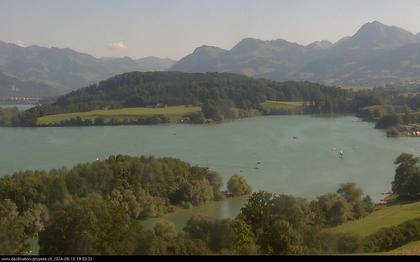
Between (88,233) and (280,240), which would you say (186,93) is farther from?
(88,233)

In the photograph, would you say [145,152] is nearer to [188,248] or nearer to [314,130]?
[314,130]

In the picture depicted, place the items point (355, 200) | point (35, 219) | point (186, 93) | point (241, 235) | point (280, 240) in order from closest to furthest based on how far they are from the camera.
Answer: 1. point (280, 240)
2. point (241, 235)
3. point (35, 219)
4. point (355, 200)
5. point (186, 93)

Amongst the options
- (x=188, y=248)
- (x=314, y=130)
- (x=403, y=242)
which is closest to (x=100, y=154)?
(x=314, y=130)

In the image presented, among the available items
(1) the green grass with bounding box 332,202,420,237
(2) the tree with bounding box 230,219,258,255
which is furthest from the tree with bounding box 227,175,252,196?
(2) the tree with bounding box 230,219,258,255

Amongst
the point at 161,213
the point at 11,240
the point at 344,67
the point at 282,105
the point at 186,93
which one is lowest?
the point at 161,213

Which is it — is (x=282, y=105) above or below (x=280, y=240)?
above

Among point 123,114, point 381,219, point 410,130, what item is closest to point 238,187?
point 381,219

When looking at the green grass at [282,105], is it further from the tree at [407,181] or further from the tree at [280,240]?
the tree at [280,240]
